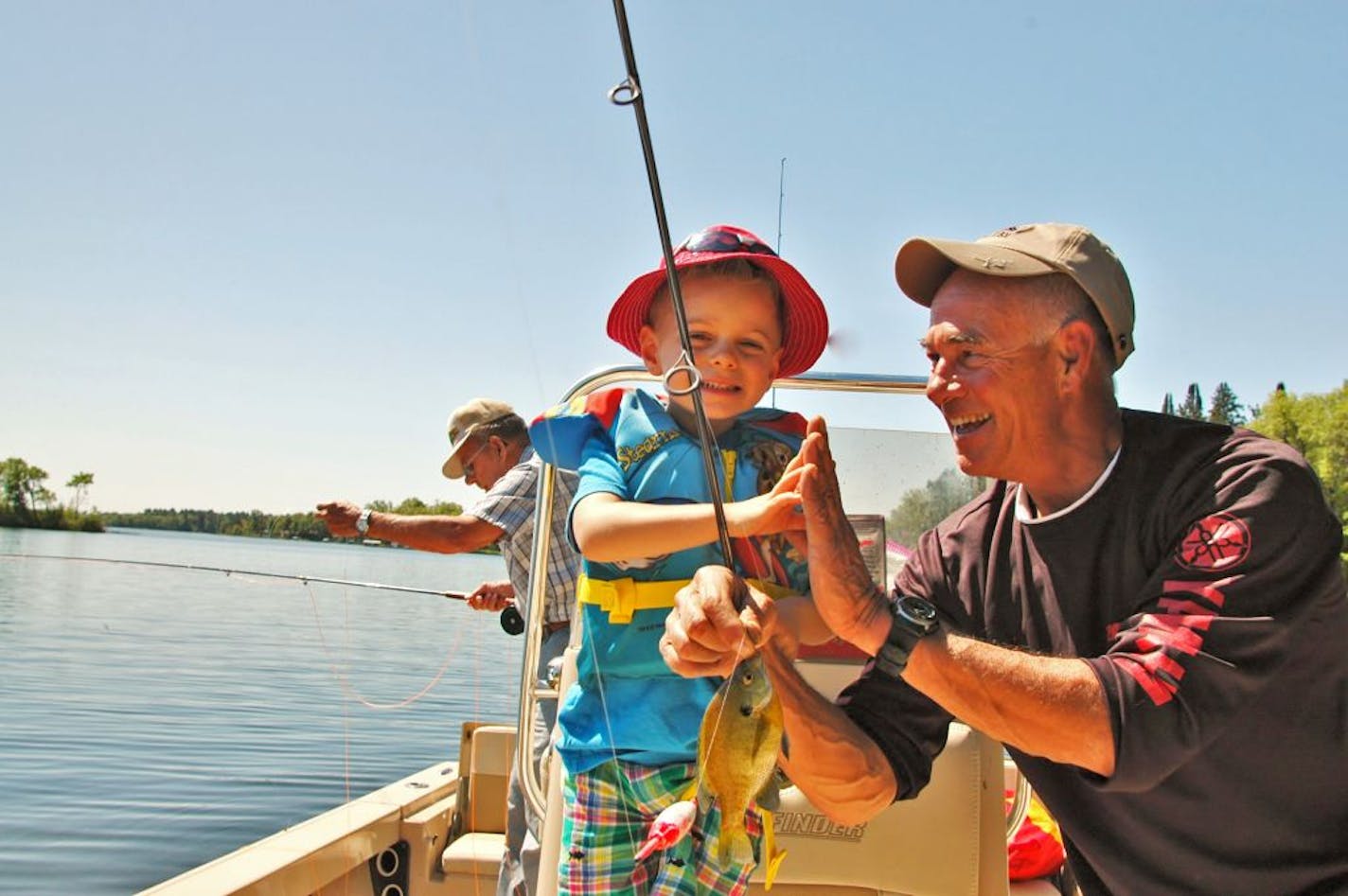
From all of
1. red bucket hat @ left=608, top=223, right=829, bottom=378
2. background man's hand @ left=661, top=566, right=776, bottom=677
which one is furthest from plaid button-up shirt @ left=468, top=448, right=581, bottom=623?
background man's hand @ left=661, top=566, right=776, bottom=677

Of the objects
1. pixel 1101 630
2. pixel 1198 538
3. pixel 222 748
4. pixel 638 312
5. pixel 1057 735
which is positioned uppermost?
pixel 638 312

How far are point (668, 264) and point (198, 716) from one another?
47.0 feet

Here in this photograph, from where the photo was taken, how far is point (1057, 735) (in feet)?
5.87

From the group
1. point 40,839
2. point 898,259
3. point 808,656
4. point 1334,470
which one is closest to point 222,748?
point 40,839

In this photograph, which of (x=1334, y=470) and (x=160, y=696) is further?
(x=1334, y=470)

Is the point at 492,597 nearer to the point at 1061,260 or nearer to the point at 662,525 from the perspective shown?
the point at 662,525

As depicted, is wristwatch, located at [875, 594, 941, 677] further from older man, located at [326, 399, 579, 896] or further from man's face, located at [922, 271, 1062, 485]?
older man, located at [326, 399, 579, 896]

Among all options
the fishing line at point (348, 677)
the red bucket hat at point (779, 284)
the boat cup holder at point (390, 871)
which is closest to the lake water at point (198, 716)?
the fishing line at point (348, 677)

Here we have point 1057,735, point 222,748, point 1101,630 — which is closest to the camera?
point 1057,735

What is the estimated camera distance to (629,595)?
2279mm

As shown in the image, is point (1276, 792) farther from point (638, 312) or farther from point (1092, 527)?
point (638, 312)

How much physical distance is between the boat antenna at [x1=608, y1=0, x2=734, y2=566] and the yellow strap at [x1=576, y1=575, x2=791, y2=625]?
283mm

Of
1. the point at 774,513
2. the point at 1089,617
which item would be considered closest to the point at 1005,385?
the point at 1089,617

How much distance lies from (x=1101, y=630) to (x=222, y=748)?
12.3 metres
